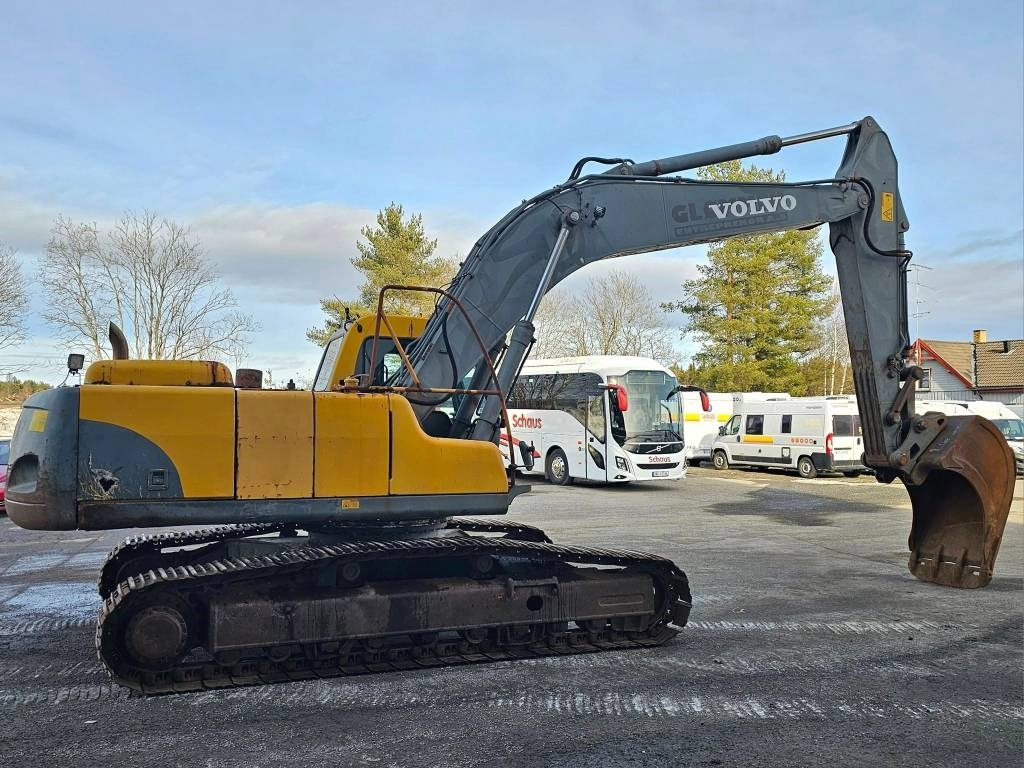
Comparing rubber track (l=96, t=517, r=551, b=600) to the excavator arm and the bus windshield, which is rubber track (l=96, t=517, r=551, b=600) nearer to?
the excavator arm

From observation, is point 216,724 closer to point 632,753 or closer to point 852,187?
point 632,753

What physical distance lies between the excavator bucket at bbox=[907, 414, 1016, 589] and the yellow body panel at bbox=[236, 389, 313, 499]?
5533 mm

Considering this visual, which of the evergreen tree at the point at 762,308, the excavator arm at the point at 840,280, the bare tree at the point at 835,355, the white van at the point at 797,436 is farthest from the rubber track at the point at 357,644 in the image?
the bare tree at the point at 835,355

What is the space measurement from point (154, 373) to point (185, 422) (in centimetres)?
106

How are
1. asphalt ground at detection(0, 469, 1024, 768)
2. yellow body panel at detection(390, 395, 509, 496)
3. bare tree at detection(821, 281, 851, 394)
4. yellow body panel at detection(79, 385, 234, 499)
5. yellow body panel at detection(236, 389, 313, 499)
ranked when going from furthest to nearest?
bare tree at detection(821, 281, 851, 394)
yellow body panel at detection(390, 395, 509, 496)
yellow body panel at detection(236, 389, 313, 499)
yellow body panel at detection(79, 385, 234, 499)
asphalt ground at detection(0, 469, 1024, 768)

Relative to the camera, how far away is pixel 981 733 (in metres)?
5.03

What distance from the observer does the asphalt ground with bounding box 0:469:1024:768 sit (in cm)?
472

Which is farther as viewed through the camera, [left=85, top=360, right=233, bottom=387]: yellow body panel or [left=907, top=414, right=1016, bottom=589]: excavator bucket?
[left=907, top=414, right=1016, bottom=589]: excavator bucket

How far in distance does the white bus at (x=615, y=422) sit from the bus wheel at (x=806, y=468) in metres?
5.92

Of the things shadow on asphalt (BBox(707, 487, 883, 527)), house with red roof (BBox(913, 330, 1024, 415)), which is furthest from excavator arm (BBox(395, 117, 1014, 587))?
house with red roof (BBox(913, 330, 1024, 415))

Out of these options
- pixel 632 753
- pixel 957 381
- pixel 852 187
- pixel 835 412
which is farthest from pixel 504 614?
pixel 957 381

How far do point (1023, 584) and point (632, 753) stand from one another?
21.8 ft

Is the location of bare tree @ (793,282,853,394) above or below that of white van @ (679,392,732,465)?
above

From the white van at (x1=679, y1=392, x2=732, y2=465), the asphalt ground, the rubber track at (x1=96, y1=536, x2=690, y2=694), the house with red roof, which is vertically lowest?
the asphalt ground
